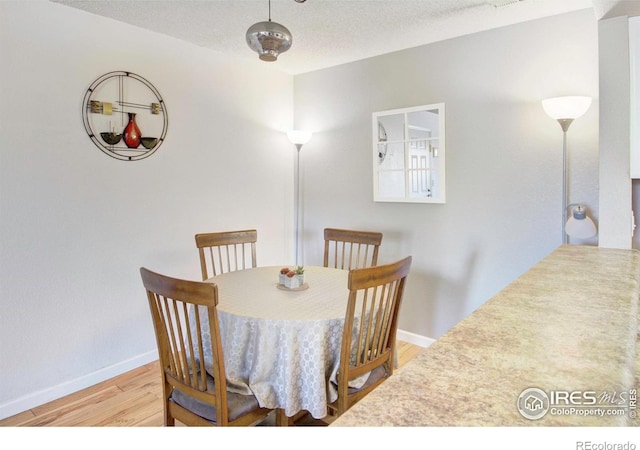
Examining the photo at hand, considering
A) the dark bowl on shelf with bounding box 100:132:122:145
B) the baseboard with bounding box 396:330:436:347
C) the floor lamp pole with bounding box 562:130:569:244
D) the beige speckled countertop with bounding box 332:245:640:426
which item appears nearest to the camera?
the beige speckled countertop with bounding box 332:245:640:426

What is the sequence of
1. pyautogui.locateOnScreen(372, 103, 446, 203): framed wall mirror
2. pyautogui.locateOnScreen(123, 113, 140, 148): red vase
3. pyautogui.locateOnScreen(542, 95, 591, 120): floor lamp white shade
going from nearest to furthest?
pyautogui.locateOnScreen(542, 95, 591, 120): floor lamp white shade
pyautogui.locateOnScreen(123, 113, 140, 148): red vase
pyautogui.locateOnScreen(372, 103, 446, 203): framed wall mirror

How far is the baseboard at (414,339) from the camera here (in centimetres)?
312

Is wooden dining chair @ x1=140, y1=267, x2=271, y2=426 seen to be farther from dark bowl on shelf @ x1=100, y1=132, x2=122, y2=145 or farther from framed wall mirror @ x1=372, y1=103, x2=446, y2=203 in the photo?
framed wall mirror @ x1=372, y1=103, x2=446, y2=203

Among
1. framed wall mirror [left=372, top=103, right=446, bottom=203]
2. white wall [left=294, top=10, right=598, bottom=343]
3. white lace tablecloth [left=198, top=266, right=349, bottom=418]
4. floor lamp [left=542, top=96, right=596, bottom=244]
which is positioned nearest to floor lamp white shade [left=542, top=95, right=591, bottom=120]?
floor lamp [left=542, top=96, right=596, bottom=244]

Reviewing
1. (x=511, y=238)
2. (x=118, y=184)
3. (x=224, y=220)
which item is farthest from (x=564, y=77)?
(x=118, y=184)

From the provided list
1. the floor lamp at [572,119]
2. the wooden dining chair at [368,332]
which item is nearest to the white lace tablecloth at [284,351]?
the wooden dining chair at [368,332]

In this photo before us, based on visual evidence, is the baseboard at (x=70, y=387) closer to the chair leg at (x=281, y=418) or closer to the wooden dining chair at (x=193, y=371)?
the wooden dining chair at (x=193, y=371)

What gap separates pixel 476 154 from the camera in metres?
2.80

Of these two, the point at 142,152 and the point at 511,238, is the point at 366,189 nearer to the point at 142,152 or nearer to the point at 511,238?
the point at 511,238

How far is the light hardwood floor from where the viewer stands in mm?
2148

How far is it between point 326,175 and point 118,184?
1815 millimetres

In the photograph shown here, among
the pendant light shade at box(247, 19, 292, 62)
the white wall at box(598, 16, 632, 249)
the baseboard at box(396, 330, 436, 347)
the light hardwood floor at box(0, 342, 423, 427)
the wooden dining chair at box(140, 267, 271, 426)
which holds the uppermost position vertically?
the pendant light shade at box(247, 19, 292, 62)

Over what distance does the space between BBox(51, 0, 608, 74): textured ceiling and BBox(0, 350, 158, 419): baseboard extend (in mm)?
2382

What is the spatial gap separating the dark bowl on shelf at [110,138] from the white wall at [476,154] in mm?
1834
